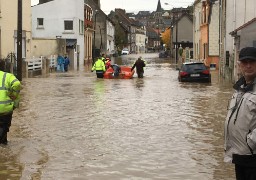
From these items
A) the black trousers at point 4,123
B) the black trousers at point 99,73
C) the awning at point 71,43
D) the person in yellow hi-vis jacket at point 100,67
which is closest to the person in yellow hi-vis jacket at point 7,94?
the black trousers at point 4,123

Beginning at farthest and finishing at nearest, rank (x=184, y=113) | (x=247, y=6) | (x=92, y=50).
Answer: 1. (x=92, y=50)
2. (x=247, y=6)
3. (x=184, y=113)

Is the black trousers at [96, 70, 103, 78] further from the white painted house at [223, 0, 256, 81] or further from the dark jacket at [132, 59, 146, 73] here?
the white painted house at [223, 0, 256, 81]

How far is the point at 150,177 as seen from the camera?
26.2ft

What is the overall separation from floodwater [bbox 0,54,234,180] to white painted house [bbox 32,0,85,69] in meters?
40.1

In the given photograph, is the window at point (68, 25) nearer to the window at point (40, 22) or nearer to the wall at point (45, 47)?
the window at point (40, 22)

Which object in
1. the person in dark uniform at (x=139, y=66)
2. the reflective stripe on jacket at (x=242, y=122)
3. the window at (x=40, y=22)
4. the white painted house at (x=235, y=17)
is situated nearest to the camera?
the reflective stripe on jacket at (x=242, y=122)

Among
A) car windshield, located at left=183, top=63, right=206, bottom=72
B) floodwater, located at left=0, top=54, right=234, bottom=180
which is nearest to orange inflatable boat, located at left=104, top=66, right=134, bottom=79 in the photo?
Result: car windshield, located at left=183, top=63, right=206, bottom=72

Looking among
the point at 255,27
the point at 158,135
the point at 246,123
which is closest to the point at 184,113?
the point at 158,135

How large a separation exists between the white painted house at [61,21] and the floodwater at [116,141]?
1580 inches

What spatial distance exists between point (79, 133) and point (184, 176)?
4283 millimetres

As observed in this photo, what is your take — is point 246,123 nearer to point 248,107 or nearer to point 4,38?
point 248,107

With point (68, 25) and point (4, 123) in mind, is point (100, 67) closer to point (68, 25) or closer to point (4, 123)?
point (4, 123)

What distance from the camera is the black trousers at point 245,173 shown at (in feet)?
16.2

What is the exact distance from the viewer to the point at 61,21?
5888 cm
